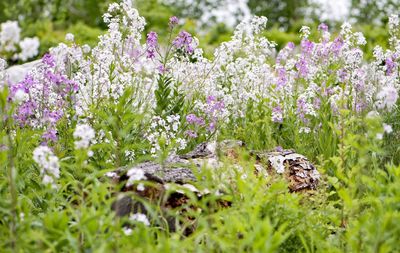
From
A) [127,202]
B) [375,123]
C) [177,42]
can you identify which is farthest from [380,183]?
[177,42]

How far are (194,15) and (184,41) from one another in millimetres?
19789

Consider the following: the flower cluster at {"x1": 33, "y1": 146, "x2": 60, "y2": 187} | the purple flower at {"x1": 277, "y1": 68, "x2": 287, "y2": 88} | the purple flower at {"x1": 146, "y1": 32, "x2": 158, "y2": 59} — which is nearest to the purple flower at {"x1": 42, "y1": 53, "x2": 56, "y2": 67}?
the purple flower at {"x1": 146, "y1": 32, "x2": 158, "y2": 59}

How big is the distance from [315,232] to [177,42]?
2875 millimetres

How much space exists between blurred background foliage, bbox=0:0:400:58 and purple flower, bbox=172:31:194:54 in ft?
35.3

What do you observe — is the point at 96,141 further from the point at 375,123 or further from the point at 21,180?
the point at 375,123

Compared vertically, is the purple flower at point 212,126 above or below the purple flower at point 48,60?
below

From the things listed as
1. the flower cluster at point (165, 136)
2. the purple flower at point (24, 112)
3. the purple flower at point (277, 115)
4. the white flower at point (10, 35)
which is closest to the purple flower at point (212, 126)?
the flower cluster at point (165, 136)

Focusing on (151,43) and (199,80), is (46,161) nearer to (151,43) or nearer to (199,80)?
(151,43)

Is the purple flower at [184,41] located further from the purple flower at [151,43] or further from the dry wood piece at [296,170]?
the dry wood piece at [296,170]

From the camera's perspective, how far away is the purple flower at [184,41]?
6.26m

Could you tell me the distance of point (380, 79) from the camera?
19.5 feet

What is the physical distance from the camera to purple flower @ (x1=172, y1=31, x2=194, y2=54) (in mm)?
6262

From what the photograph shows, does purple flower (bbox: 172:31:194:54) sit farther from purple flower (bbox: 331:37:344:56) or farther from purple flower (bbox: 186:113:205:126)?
purple flower (bbox: 331:37:344:56)

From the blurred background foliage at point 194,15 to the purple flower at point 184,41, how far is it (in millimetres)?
10759
